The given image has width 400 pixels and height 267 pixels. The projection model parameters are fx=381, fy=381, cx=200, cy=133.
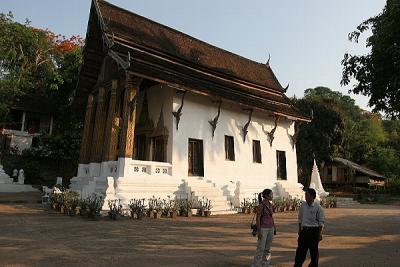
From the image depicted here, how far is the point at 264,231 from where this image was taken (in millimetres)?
5754

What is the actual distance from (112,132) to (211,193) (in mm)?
4518

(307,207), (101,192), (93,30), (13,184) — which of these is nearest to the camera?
(307,207)

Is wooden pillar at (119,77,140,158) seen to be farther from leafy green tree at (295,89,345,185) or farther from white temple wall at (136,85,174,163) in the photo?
leafy green tree at (295,89,345,185)

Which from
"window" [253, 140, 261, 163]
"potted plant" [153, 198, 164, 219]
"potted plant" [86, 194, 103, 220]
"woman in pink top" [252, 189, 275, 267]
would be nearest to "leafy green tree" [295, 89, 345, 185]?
"window" [253, 140, 261, 163]

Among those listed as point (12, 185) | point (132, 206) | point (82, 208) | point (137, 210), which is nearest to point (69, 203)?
point (82, 208)

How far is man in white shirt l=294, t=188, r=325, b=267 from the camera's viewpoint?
566cm

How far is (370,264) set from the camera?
21.5 feet

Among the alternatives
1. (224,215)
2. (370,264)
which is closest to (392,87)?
(370,264)

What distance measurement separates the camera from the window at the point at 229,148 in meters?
17.6

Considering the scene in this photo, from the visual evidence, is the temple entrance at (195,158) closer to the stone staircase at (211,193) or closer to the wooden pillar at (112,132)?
the stone staircase at (211,193)

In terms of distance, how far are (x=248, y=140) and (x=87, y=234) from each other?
1137 cm

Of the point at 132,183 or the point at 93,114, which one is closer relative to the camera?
the point at 132,183

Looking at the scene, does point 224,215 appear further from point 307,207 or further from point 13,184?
point 13,184

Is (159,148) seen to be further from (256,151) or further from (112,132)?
(256,151)
